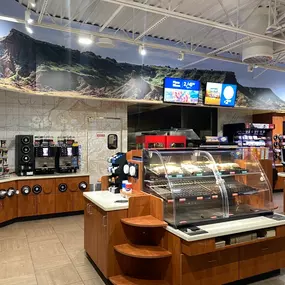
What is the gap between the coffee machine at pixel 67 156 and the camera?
6648 mm

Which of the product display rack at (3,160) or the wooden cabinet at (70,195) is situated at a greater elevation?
the product display rack at (3,160)

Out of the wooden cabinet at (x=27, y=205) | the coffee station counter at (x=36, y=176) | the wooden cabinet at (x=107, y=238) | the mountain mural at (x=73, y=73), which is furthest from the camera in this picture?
the wooden cabinet at (x=27, y=205)

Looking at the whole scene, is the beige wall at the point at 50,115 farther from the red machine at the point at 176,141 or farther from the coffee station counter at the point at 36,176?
the red machine at the point at 176,141

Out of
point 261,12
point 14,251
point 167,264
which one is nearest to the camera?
point 167,264

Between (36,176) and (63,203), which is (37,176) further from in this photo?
(63,203)

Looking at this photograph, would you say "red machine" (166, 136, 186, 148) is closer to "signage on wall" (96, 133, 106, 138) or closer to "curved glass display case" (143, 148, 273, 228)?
"signage on wall" (96, 133, 106, 138)

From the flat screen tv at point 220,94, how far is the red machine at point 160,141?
1.61 meters

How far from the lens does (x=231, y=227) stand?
126 inches

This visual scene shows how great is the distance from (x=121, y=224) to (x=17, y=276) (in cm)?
159

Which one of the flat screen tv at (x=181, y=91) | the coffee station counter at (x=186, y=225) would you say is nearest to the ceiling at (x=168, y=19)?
the flat screen tv at (x=181, y=91)

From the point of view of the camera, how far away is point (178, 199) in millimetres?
3336

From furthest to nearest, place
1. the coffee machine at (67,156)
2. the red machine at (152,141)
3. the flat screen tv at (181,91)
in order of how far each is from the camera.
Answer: the flat screen tv at (181,91)
the red machine at (152,141)
the coffee machine at (67,156)

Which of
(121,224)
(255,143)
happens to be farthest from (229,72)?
(121,224)

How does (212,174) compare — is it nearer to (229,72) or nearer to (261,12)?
(261,12)
